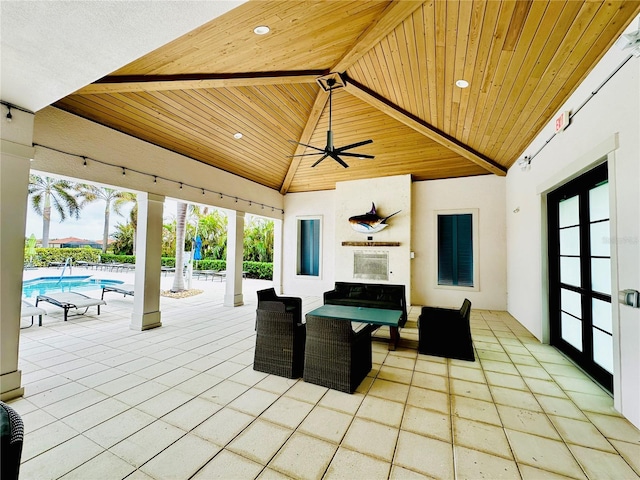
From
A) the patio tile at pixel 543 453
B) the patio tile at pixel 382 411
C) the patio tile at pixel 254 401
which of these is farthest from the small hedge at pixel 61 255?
the patio tile at pixel 543 453

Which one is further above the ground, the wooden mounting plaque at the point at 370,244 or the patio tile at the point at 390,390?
the wooden mounting plaque at the point at 370,244

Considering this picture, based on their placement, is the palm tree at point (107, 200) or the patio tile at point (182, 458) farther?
the palm tree at point (107, 200)

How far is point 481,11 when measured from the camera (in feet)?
8.09

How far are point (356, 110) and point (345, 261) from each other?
149 inches

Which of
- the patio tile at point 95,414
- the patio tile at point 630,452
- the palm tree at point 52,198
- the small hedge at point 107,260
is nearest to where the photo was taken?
the patio tile at point 630,452

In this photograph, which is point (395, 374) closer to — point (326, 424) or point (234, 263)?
point (326, 424)

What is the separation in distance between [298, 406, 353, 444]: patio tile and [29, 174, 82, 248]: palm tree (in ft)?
61.8

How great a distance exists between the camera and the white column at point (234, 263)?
6738 mm

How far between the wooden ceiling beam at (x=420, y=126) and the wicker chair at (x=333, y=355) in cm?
391

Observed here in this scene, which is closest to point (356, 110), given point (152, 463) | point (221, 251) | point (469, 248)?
point (469, 248)

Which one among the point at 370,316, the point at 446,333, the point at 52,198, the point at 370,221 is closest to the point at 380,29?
the point at 370,316

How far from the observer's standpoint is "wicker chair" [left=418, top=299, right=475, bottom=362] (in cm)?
350

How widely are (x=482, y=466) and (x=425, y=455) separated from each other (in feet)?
1.11

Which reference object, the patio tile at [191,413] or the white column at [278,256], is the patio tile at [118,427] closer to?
the patio tile at [191,413]
